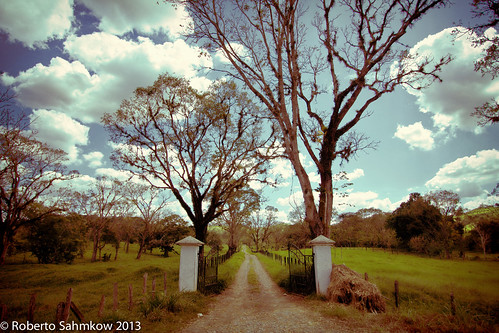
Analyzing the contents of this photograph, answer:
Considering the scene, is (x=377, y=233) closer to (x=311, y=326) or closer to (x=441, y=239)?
(x=441, y=239)

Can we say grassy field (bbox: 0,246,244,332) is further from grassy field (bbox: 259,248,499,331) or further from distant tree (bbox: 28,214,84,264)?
distant tree (bbox: 28,214,84,264)

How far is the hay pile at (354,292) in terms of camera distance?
6.43 meters

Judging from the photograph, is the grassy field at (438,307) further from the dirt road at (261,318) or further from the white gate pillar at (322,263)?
the white gate pillar at (322,263)

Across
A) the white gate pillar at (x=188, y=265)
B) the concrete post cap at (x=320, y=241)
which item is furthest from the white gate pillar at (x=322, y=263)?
the white gate pillar at (x=188, y=265)

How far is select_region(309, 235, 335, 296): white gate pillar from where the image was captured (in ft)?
25.7

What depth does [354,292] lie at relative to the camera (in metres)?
6.63

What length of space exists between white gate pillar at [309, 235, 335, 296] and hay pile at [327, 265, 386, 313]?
0.29 metres

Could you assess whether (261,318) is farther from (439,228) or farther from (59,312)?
(439,228)

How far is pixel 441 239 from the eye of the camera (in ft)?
107

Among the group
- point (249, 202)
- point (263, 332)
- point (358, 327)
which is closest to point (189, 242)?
point (263, 332)

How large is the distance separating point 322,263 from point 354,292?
1.45 m

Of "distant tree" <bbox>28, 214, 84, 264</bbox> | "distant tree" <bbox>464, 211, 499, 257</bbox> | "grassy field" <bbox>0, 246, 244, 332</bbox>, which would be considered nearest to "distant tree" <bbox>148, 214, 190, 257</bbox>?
"distant tree" <bbox>28, 214, 84, 264</bbox>

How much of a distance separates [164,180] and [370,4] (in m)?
14.1

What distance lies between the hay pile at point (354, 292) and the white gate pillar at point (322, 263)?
0.94ft
